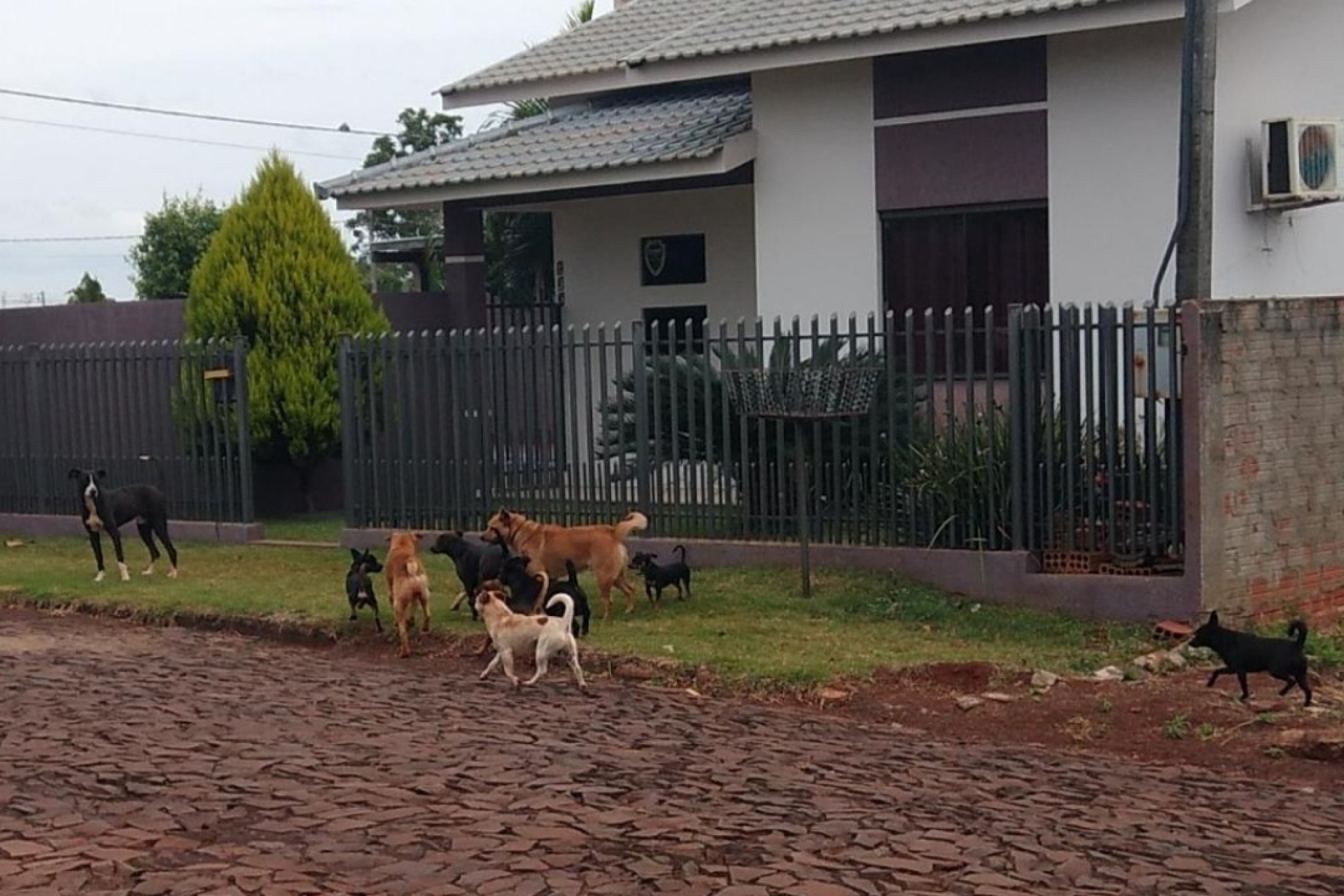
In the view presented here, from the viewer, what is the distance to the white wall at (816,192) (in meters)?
17.3

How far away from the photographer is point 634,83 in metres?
18.4

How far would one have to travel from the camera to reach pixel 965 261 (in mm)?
16953

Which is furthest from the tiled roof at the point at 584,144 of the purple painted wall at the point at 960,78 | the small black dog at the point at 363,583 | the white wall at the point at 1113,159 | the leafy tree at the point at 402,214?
the leafy tree at the point at 402,214

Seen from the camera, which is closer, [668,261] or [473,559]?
[473,559]

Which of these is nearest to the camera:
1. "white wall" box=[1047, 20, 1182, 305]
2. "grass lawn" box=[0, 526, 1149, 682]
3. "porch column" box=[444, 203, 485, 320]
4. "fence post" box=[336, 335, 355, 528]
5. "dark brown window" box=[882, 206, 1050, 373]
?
"grass lawn" box=[0, 526, 1149, 682]

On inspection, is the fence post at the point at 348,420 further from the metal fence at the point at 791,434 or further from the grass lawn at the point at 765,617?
the grass lawn at the point at 765,617

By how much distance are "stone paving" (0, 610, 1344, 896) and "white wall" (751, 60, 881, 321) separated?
786 cm

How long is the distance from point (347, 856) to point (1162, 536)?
7505mm

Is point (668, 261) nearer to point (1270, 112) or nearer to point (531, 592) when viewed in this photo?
point (1270, 112)

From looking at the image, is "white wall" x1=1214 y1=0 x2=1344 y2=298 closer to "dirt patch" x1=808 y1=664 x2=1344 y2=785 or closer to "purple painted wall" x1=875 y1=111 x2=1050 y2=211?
"purple painted wall" x1=875 y1=111 x2=1050 y2=211

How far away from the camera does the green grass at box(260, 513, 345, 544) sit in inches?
716

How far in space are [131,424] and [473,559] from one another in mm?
7828

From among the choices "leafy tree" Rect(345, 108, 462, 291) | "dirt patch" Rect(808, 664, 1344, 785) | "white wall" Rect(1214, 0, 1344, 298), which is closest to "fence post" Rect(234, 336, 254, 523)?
"dirt patch" Rect(808, 664, 1344, 785)

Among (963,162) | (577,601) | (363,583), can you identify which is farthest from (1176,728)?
(963,162)
